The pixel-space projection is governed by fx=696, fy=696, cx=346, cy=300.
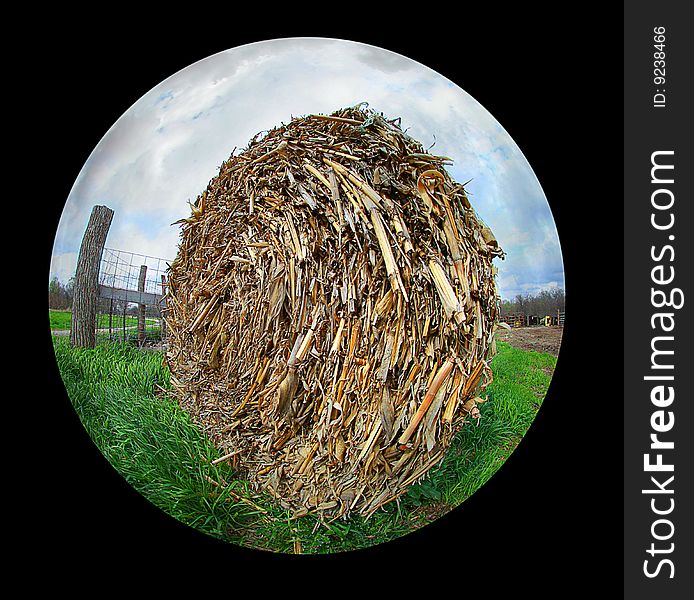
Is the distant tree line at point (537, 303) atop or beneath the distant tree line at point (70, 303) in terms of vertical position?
atop

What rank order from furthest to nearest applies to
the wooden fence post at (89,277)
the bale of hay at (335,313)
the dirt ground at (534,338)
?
the wooden fence post at (89,277) < the dirt ground at (534,338) < the bale of hay at (335,313)

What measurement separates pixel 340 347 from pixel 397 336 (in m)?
0.25

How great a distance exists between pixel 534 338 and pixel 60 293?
7.00 feet

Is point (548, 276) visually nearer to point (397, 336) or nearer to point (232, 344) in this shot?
point (397, 336)

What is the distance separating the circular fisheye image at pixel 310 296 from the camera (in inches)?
112

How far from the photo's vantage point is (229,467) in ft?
9.86

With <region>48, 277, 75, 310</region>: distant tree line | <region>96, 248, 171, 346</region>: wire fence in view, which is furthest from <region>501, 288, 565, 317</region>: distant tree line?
<region>48, 277, 75, 310</region>: distant tree line

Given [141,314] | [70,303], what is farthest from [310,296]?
[70,303]

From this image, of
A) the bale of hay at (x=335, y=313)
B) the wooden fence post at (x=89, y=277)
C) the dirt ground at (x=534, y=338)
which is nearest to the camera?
the bale of hay at (x=335, y=313)


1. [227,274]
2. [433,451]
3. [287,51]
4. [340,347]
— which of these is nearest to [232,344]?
[227,274]

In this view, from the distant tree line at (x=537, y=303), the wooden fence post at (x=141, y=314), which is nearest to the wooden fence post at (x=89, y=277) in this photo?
the wooden fence post at (x=141, y=314)

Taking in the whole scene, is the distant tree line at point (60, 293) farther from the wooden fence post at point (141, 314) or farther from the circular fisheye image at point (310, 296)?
the wooden fence post at point (141, 314)

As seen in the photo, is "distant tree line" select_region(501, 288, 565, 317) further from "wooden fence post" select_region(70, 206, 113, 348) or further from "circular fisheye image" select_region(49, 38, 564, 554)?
"wooden fence post" select_region(70, 206, 113, 348)

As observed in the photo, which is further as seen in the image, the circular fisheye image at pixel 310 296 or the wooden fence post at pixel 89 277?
the wooden fence post at pixel 89 277
